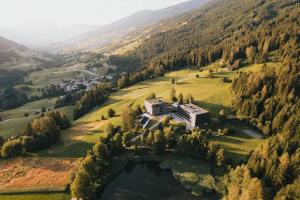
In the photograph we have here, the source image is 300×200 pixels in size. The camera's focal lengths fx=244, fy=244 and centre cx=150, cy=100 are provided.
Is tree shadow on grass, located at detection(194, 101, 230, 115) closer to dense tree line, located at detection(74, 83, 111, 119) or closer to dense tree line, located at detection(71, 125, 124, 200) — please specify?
dense tree line, located at detection(71, 125, 124, 200)

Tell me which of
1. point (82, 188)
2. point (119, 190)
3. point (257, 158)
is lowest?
point (119, 190)

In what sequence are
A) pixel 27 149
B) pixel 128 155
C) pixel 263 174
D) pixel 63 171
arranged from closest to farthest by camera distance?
pixel 263 174
pixel 63 171
pixel 128 155
pixel 27 149

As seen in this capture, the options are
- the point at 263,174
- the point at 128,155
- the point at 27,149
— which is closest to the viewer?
the point at 263,174

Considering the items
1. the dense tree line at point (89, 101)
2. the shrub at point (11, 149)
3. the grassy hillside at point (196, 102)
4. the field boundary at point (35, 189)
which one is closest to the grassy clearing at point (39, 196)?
the field boundary at point (35, 189)

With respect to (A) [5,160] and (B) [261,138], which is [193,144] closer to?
(B) [261,138]

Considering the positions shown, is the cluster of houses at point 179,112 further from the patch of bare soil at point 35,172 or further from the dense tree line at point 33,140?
the dense tree line at point 33,140

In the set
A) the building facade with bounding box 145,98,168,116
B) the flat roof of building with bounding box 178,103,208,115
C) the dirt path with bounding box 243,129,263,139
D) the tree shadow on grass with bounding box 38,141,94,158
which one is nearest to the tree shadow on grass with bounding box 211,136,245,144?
the dirt path with bounding box 243,129,263,139

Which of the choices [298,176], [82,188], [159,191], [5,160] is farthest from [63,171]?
[298,176]
